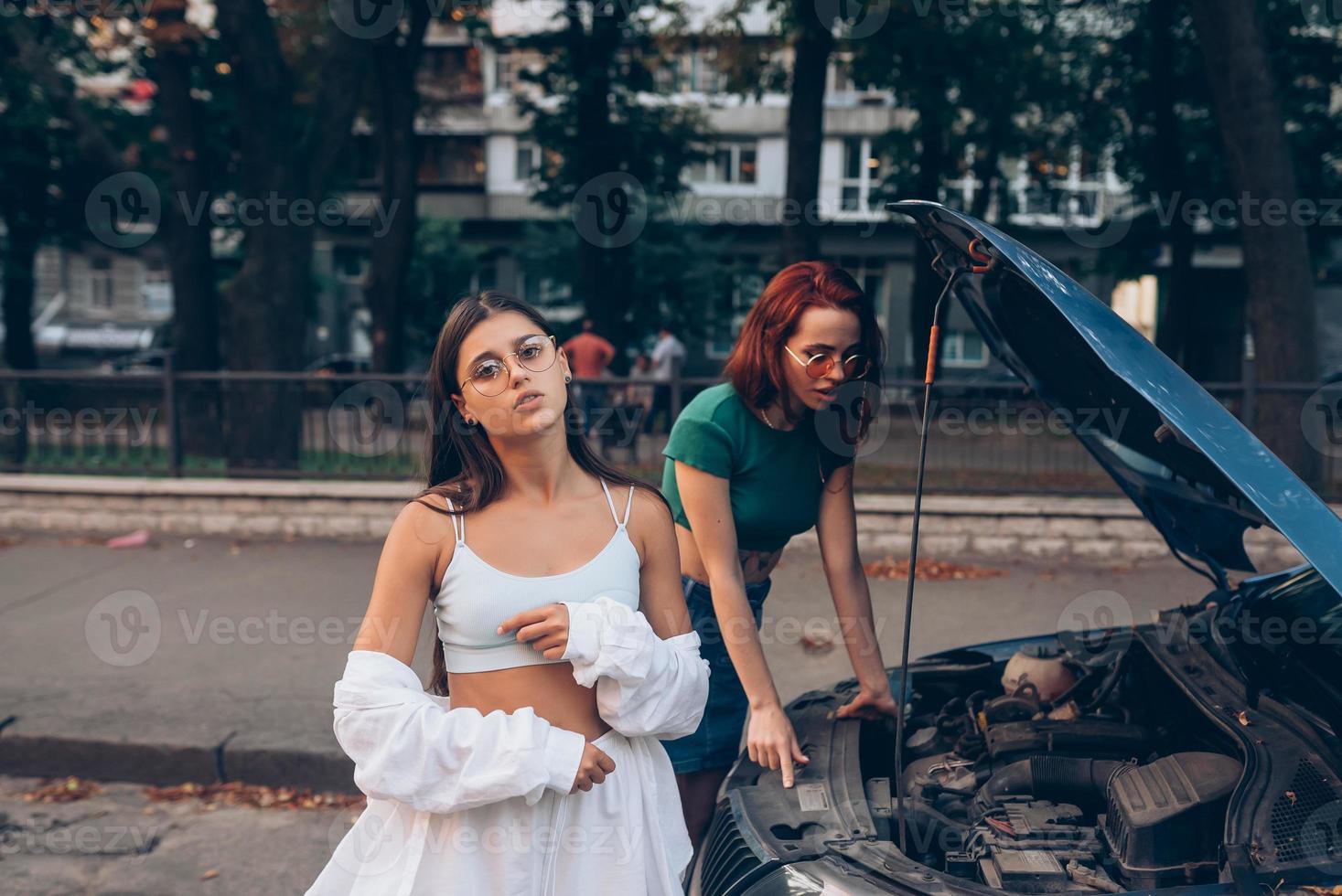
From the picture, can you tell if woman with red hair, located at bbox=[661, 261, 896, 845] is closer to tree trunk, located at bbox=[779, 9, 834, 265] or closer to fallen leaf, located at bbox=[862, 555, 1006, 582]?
fallen leaf, located at bbox=[862, 555, 1006, 582]

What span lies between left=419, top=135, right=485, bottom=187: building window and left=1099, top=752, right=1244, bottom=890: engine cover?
135 ft

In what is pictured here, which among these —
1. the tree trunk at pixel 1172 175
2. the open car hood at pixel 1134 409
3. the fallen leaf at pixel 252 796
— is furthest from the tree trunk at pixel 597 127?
the open car hood at pixel 1134 409

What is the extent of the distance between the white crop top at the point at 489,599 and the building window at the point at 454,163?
4098cm

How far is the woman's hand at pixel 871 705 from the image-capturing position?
3.14 meters

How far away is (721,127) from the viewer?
39125 mm

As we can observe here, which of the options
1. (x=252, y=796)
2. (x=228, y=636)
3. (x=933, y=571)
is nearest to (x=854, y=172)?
(x=933, y=571)

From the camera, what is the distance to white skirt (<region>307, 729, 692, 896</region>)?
6.86 feet

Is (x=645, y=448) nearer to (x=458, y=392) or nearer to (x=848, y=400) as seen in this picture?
(x=848, y=400)

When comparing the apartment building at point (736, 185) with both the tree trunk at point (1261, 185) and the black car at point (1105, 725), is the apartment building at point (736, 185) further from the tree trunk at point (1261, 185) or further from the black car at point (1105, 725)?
the black car at point (1105, 725)

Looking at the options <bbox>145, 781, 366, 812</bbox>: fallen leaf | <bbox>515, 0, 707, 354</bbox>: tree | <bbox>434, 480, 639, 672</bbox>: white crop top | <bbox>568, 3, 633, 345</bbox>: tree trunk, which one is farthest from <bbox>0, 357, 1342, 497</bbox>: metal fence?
<bbox>515, 0, 707, 354</bbox>: tree

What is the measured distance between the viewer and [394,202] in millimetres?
17922

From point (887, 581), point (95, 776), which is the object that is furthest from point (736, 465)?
point (887, 581)

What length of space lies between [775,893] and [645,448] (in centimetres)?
746

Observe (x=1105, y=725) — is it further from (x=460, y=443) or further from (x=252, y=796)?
(x=252, y=796)
